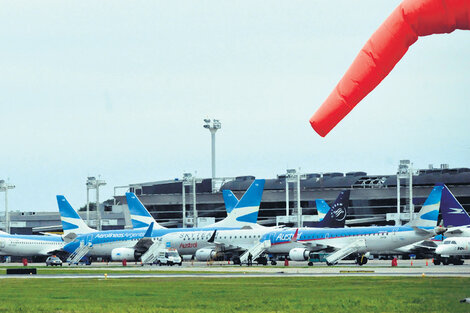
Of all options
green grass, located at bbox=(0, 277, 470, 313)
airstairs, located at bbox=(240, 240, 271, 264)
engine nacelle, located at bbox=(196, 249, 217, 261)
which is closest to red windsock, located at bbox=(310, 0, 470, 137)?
green grass, located at bbox=(0, 277, 470, 313)

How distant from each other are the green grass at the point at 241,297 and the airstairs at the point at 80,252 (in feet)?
184

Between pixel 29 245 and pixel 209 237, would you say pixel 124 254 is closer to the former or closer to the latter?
pixel 209 237

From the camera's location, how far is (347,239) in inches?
3489

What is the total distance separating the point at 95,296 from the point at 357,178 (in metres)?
139

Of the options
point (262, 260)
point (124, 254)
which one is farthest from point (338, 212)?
point (124, 254)

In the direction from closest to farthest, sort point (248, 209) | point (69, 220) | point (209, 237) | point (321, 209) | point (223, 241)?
point (223, 241) → point (209, 237) → point (248, 209) → point (69, 220) → point (321, 209)

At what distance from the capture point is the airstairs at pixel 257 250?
92562mm

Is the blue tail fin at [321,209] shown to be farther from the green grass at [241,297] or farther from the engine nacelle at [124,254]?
the green grass at [241,297]

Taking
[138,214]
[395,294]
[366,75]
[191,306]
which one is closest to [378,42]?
[366,75]

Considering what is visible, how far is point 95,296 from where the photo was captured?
39094mm

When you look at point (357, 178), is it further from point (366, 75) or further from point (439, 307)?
point (366, 75)

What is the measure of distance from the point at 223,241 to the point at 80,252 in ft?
67.1

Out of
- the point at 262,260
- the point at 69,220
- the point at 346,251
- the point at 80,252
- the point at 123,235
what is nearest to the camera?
the point at 346,251

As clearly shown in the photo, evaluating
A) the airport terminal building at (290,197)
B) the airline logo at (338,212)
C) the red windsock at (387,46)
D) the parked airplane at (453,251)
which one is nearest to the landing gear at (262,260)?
the airline logo at (338,212)
